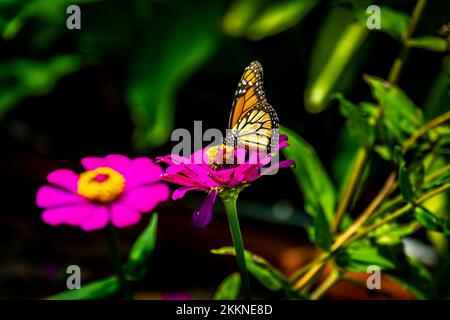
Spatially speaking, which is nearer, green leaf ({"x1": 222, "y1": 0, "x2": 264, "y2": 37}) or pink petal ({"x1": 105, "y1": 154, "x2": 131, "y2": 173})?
pink petal ({"x1": 105, "y1": 154, "x2": 131, "y2": 173})

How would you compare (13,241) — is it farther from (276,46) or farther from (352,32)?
(352,32)

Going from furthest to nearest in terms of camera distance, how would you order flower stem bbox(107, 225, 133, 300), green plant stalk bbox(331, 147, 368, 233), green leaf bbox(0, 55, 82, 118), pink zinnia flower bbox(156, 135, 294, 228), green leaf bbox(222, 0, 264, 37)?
1. green leaf bbox(0, 55, 82, 118)
2. green leaf bbox(222, 0, 264, 37)
3. green plant stalk bbox(331, 147, 368, 233)
4. flower stem bbox(107, 225, 133, 300)
5. pink zinnia flower bbox(156, 135, 294, 228)

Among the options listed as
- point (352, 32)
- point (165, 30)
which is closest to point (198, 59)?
point (165, 30)

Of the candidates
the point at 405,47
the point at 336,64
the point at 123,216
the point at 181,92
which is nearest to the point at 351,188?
the point at 405,47

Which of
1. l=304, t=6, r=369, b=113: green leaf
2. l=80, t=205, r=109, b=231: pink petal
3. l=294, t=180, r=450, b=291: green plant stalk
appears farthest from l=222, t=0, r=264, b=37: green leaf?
l=80, t=205, r=109, b=231: pink petal

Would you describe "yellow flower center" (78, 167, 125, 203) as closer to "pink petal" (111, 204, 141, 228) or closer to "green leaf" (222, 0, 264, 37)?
"pink petal" (111, 204, 141, 228)

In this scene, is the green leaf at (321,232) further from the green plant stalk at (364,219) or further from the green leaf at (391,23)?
the green leaf at (391,23)
